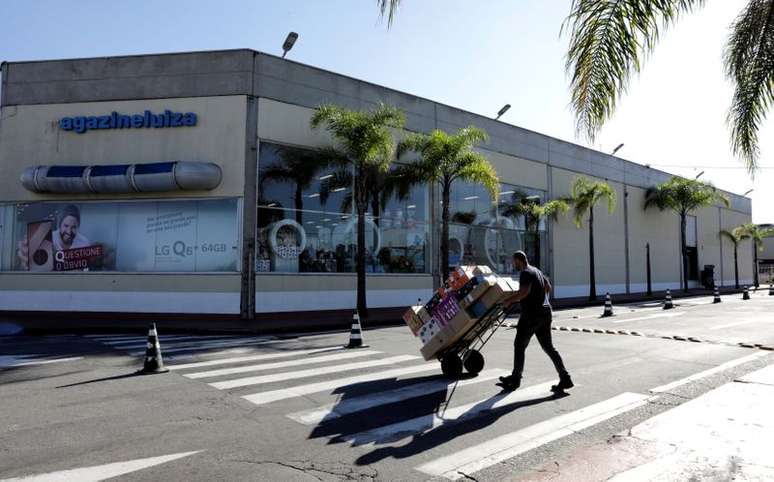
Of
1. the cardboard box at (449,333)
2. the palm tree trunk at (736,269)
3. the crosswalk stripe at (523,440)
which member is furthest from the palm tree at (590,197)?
the palm tree trunk at (736,269)

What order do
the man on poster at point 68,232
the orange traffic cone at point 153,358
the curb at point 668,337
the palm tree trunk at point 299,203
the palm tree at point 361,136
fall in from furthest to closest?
1. the palm tree trunk at point 299,203
2. the man on poster at point 68,232
3. the palm tree at point 361,136
4. the curb at point 668,337
5. the orange traffic cone at point 153,358

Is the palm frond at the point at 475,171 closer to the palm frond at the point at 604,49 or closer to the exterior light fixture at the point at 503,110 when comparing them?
the exterior light fixture at the point at 503,110

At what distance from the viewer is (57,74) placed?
64.0 ft

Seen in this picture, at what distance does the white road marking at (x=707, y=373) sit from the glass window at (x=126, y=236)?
46.8 feet

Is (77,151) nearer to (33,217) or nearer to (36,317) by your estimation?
(33,217)

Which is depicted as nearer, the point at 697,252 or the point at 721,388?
the point at 721,388

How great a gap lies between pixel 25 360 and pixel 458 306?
25.9ft

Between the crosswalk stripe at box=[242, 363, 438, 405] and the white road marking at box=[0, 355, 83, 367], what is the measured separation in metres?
5.05

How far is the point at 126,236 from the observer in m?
19.1

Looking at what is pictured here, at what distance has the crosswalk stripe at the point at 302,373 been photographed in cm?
775

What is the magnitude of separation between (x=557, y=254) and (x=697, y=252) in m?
20.5

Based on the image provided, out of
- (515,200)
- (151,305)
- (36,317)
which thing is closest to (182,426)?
(151,305)

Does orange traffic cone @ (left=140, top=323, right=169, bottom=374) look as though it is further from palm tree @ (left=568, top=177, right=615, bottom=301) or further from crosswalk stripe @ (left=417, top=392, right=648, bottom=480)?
palm tree @ (left=568, top=177, right=615, bottom=301)

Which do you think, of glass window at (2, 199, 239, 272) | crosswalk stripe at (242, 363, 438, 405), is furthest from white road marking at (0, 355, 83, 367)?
glass window at (2, 199, 239, 272)
